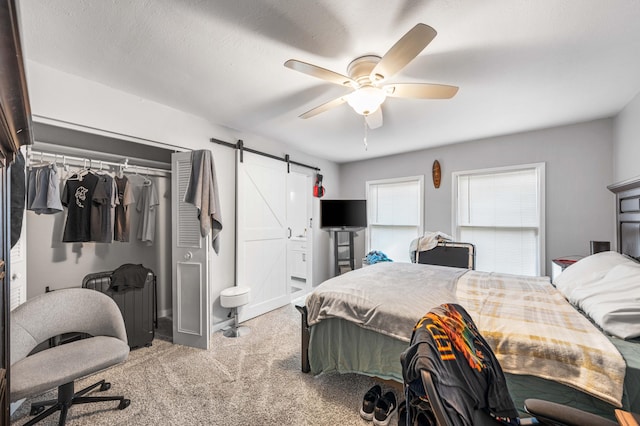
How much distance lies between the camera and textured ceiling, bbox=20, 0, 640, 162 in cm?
144

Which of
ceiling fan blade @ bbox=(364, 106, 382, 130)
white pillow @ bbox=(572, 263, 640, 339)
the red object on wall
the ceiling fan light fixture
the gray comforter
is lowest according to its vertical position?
the gray comforter

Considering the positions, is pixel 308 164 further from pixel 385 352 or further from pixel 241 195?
pixel 385 352

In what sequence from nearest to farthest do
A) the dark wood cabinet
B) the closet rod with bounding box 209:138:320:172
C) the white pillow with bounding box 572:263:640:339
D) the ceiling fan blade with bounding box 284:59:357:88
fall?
the dark wood cabinet, the white pillow with bounding box 572:263:640:339, the ceiling fan blade with bounding box 284:59:357:88, the closet rod with bounding box 209:138:320:172

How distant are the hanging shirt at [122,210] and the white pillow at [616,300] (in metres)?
4.00

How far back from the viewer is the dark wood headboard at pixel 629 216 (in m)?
2.08

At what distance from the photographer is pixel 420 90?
187 centimetres

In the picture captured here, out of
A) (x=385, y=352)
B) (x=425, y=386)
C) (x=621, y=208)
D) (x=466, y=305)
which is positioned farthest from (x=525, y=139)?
(x=425, y=386)

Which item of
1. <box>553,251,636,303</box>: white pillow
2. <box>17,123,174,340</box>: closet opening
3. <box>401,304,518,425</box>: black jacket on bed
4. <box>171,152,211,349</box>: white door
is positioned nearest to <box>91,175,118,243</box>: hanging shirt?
<box>17,123,174,340</box>: closet opening

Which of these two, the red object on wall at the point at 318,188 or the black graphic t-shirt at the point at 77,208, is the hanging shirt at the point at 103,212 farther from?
the red object on wall at the point at 318,188

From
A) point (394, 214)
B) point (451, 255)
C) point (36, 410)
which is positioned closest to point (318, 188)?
point (394, 214)

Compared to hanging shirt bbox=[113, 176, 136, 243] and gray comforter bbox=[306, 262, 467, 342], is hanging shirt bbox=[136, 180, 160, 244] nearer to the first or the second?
hanging shirt bbox=[113, 176, 136, 243]

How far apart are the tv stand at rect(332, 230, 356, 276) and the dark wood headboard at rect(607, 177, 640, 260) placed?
3.16 metres

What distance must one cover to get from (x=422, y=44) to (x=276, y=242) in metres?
3.20

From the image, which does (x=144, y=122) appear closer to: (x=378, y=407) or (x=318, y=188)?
(x=318, y=188)
